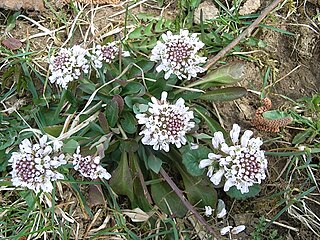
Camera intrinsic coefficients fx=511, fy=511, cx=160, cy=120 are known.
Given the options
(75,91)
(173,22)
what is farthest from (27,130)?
(173,22)

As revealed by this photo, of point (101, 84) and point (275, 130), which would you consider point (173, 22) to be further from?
point (275, 130)

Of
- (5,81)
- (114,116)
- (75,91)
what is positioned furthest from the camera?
(5,81)

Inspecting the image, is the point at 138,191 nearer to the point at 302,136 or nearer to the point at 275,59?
the point at 302,136

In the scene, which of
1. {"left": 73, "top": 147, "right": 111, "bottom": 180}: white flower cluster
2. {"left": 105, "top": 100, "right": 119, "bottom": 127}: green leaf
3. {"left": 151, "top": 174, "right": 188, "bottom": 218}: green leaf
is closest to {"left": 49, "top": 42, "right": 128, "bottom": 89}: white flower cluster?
{"left": 105, "top": 100, "right": 119, "bottom": 127}: green leaf

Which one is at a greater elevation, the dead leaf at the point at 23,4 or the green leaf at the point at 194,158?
the dead leaf at the point at 23,4

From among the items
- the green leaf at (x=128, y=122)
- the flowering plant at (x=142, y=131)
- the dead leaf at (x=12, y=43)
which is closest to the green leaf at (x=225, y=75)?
the flowering plant at (x=142, y=131)

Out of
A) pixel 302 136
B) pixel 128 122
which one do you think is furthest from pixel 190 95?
pixel 302 136

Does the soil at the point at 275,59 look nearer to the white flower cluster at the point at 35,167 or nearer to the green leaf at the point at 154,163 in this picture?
the green leaf at the point at 154,163
